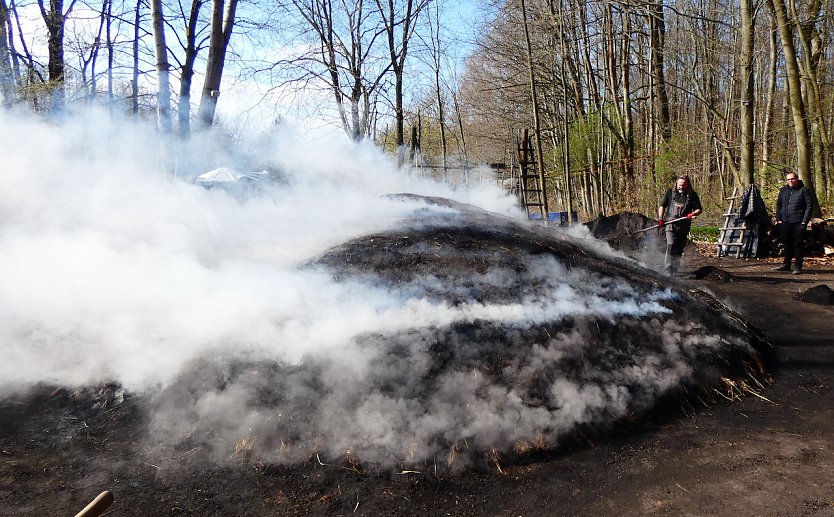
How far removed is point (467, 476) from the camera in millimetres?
2982

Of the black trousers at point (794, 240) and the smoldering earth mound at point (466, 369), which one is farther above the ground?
the black trousers at point (794, 240)

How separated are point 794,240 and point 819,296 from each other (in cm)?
333

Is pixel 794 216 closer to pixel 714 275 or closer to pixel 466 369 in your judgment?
pixel 714 275

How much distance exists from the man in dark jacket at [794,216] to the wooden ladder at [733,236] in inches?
80.6

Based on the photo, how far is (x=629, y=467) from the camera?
306 cm

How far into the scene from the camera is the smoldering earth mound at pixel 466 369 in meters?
3.18

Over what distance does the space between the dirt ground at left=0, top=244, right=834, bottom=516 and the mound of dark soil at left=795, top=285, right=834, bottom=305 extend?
3575 mm

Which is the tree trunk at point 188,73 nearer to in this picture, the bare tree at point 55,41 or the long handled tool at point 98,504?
the bare tree at point 55,41

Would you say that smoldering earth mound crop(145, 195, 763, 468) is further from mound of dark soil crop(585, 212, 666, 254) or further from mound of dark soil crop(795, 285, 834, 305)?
mound of dark soil crop(585, 212, 666, 254)

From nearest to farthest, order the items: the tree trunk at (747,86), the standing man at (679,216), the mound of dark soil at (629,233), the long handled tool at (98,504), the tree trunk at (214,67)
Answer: the long handled tool at (98,504)
the standing man at (679,216)
the tree trunk at (214,67)
the mound of dark soil at (629,233)
the tree trunk at (747,86)

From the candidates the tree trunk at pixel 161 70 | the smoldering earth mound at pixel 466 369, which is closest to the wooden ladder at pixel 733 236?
the smoldering earth mound at pixel 466 369

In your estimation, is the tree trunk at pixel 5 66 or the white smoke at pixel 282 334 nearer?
the white smoke at pixel 282 334

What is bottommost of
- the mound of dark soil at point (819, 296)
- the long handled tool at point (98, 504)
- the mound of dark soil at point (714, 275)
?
the mound of dark soil at point (819, 296)

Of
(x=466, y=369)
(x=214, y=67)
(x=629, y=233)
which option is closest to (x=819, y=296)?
(x=629, y=233)
